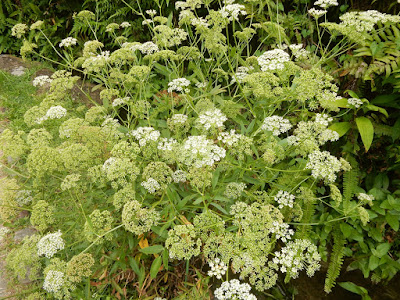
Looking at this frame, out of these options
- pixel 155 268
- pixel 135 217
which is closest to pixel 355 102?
pixel 135 217

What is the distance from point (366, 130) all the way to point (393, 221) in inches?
50.7

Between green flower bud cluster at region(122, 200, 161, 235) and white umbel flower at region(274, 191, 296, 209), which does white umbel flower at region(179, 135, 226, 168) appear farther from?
white umbel flower at region(274, 191, 296, 209)

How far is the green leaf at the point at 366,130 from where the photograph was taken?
3.92 metres

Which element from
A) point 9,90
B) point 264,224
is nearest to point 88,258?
point 264,224

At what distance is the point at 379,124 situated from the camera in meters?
4.19

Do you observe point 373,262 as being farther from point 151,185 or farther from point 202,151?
point 151,185

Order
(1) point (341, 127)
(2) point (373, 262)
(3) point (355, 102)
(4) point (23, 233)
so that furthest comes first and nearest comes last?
(4) point (23, 233) < (1) point (341, 127) < (2) point (373, 262) < (3) point (355, 102)

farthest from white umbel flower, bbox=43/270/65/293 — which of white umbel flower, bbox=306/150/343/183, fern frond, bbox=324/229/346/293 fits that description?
fern frond, bbox=324/229/346/293

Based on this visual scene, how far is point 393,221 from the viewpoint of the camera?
13.1 feet

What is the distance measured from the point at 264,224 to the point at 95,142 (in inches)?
86.5

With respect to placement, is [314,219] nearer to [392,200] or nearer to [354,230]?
[354,230]

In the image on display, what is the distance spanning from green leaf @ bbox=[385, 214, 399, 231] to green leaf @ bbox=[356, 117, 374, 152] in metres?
1.00

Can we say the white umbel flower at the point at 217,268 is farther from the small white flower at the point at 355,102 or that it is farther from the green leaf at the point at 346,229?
the small white flower at the point at 355,102

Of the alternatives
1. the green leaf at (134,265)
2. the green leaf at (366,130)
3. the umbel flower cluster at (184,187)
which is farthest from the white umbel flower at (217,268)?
the green leaf at (366,130)
